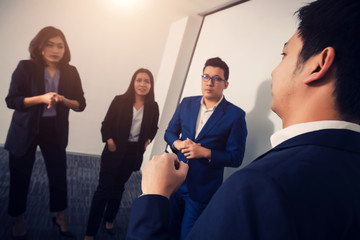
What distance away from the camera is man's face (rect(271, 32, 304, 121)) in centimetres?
58

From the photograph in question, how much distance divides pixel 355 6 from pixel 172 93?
3.56m

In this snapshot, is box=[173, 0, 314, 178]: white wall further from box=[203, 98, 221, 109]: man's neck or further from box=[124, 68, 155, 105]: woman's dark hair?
box=[124, 68, 155, 105]: woman's dark hair

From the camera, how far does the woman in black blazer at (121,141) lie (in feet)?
6.93

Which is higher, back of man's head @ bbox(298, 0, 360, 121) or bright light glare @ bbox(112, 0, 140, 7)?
bright light glare @ bbox(112, 0, 140, 7)

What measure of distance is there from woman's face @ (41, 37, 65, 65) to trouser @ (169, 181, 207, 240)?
5.06 feet

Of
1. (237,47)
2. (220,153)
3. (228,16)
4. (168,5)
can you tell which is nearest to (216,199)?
(220,153)

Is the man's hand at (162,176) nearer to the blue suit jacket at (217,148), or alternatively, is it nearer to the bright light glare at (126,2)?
the blue suit jacket at (217,148)

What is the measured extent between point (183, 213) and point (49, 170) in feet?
4.08

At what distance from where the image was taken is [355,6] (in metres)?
0.51

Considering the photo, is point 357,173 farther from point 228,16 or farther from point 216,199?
point 228,16

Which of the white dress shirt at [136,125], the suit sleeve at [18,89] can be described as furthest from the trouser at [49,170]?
the white dress shirt at [136,125]

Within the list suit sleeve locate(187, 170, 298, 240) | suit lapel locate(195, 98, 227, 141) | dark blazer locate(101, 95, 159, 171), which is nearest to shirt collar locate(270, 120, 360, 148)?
suit sleeve locate(187, 170, 298, 240)

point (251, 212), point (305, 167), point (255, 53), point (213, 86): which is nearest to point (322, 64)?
point (305, 167)

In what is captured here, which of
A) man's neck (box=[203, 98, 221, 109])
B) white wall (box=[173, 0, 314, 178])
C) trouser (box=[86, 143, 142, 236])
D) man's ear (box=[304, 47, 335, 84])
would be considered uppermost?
white wall (box=[173, 0, 314, 178])
